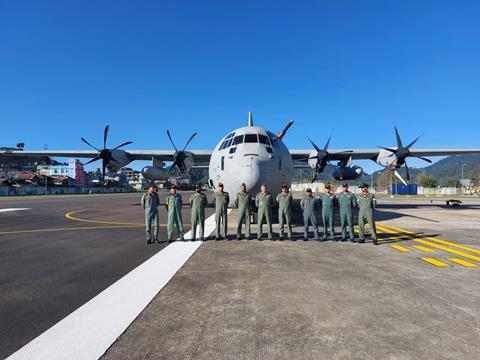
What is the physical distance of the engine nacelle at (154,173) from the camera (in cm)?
2233

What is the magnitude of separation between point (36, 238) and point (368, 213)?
10.6 meters

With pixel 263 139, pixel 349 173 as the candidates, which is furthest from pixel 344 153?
pixel 263 139

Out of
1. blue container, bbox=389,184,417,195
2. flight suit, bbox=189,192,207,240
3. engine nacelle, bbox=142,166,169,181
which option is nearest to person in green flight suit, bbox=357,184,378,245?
flight suit, bbox=189,192,207,240

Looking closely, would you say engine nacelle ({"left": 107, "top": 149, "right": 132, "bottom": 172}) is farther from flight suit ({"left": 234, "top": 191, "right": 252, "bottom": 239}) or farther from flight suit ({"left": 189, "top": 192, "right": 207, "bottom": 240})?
flight suit ({"left": 234, "top": 191, "right": 252, "bottom": 239})

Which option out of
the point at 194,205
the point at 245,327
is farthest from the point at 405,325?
the point at 194,205

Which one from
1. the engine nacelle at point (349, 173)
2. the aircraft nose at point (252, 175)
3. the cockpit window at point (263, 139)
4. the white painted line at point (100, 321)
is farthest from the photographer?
the engine nacelle at point (349, 173)

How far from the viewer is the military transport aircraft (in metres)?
10.2

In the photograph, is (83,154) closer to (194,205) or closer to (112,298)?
(194,205)

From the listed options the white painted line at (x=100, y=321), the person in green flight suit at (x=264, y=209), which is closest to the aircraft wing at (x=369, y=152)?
the person in green flight suit at (x=264, y=209)

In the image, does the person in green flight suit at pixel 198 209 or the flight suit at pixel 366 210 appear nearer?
the flight suit at pixel 366 210

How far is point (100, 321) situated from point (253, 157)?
733 cm

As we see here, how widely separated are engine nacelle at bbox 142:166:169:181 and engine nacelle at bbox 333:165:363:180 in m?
13.4

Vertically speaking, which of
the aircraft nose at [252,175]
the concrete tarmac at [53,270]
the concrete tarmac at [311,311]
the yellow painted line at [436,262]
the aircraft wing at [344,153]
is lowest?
the yellow painted line at [436,262]

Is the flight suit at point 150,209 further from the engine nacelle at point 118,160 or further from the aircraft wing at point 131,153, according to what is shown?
the engine nacelle at point 118,160
